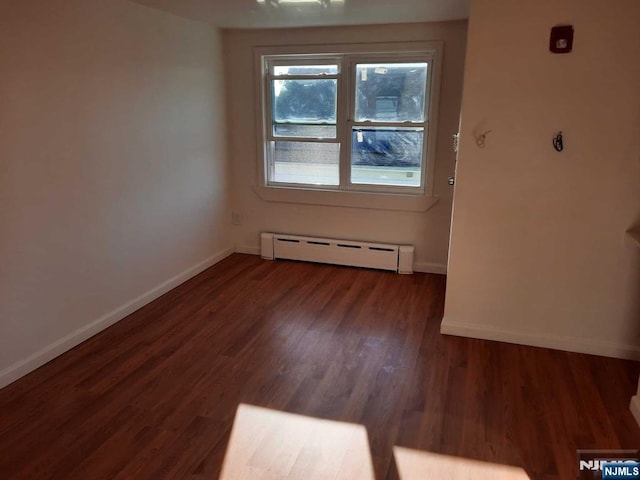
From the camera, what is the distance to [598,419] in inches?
87.2

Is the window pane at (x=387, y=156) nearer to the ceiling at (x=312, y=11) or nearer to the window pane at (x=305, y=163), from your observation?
the window pane at (x=305, y=163)

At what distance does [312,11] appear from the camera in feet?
10.9

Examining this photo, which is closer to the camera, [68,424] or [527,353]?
[68,424]

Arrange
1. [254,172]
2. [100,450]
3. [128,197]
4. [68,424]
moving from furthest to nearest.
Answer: [254,172] < [128,197] < [68,424] < [100,450]

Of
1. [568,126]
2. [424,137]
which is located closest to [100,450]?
[568,126]

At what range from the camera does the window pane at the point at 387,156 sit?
407 centimetres

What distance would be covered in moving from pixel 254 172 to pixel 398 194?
4.59 ft

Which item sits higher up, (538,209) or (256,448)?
(538,209)

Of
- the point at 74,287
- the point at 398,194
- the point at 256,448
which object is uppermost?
the point at 398,194

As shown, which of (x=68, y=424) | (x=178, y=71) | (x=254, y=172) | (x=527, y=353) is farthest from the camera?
(x=254, y=172)

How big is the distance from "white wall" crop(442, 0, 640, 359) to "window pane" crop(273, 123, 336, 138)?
172 cm

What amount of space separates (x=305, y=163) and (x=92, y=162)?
2.01 meters

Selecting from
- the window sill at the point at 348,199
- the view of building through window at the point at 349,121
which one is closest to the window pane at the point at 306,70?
the view of building through window at the point at 349,121

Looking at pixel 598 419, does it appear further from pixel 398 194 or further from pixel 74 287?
pixel 74 287
